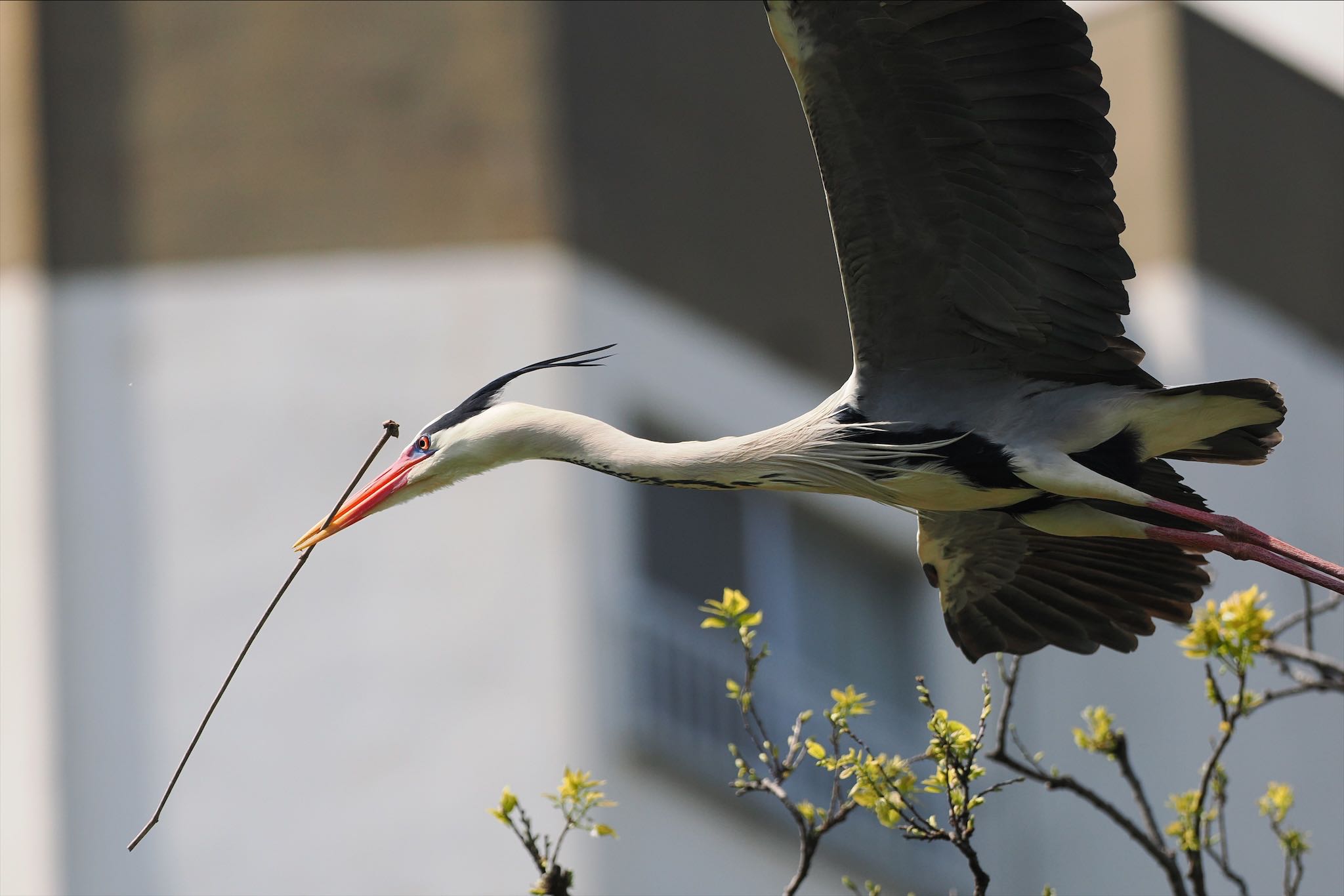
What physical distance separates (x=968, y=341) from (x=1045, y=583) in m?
1.11

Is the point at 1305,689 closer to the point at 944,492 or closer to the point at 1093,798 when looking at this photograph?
the point at 1093,798

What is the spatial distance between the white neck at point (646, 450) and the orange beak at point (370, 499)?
32cm

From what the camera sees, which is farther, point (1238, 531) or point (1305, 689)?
point (1305, 689)

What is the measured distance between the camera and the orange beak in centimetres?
557

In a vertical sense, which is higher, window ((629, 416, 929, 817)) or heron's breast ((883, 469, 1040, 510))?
heron's breast ((883, 469, 1040, 510))

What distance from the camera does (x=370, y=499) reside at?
564cm

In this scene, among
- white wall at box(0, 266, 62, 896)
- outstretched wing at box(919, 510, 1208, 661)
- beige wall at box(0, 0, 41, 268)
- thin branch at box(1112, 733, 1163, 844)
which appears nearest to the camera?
thin branch at box(1112, 733, 1163, 844)

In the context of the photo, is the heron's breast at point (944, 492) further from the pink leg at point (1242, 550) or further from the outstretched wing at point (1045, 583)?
the outstretched wing at point (1045, 583)

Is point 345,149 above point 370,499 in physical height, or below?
above

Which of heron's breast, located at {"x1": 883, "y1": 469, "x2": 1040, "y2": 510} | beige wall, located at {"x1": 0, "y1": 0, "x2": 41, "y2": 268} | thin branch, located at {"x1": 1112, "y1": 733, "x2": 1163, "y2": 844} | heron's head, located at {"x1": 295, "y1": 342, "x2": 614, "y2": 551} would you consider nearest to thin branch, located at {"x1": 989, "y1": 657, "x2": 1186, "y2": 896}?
thin branch, located at {"x1": 1112, "y1": 733, "x2": 1163, "y2": 844}

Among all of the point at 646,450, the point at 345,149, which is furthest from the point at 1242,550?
the point at 345,149

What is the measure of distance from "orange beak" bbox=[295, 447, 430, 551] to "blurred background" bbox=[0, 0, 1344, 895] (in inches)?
215

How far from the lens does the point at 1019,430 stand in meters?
5.31

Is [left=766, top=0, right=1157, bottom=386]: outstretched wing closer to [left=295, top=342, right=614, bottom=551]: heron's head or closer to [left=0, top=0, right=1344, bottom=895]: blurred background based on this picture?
[left=295, top=342, right=614, bottom=551]: heron's head
